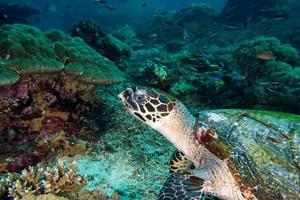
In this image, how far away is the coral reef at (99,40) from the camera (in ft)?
29.4

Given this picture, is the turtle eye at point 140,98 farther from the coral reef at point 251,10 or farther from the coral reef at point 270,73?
the coral reef at point 251,10

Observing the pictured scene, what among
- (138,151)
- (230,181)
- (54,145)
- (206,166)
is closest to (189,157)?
(206,166)

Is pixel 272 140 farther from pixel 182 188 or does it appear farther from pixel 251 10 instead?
pixel 251 10

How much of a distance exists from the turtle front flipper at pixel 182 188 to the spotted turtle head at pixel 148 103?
69 centimetres

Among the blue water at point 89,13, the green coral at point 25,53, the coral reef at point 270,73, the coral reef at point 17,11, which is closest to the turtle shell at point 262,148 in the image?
the green coral at point 25,53

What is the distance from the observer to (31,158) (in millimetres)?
3977

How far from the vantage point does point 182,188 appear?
8.68ft

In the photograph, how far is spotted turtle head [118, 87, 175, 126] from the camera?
3160 mm

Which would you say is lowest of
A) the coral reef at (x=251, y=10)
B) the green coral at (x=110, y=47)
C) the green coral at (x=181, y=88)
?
the coral reef at (x=251, y=10)

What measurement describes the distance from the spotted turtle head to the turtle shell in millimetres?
438

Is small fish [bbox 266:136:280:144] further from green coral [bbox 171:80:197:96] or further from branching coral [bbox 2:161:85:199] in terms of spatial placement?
green coral [bbox 171:80:197:96]

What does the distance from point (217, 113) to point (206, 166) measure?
0.58m

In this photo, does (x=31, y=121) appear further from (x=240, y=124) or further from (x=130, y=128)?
(x=240, y=124)

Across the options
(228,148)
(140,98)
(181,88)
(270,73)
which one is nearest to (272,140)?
(228,148)
